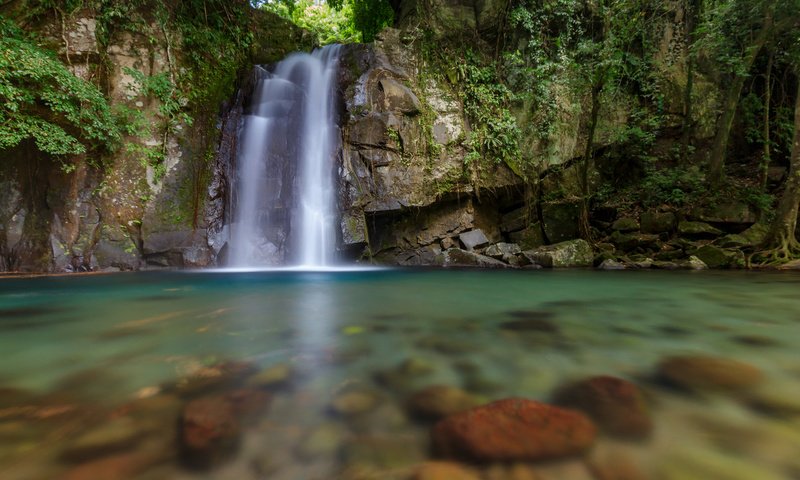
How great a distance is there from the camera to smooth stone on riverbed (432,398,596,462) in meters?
1.13

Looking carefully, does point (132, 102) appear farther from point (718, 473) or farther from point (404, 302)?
point (718, 473)

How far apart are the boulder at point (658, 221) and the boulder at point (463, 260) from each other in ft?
12.4

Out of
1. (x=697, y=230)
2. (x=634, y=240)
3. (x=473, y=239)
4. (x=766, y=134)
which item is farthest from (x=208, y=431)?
(x=766, y=134)

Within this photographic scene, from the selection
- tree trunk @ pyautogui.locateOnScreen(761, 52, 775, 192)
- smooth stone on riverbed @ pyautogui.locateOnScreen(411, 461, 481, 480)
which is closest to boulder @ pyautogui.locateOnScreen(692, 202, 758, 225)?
tree trunk @ pyautogui.locateOnScreen(761, 52, 775, 192)

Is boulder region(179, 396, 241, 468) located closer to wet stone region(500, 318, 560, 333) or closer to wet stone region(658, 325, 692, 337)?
wet stone region(500, 318, 560, 333)

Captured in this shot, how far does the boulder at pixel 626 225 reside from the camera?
361 inches

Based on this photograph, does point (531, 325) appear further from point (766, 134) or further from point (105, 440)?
point (766, 134)

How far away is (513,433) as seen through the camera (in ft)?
4.00

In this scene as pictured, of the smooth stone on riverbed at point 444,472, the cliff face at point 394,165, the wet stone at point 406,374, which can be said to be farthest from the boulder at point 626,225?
the smooth stone on riverbed at point 444,472

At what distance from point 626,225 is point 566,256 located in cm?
216

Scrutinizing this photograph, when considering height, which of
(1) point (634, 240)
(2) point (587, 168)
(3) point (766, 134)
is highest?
(3) point (766, 134)

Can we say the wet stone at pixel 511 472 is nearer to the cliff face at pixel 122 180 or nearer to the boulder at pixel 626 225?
the cliff face at pixel 122 180

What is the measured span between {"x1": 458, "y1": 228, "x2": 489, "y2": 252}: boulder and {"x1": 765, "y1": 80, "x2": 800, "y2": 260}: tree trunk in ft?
19.4

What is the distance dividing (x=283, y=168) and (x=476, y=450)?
9948mm
